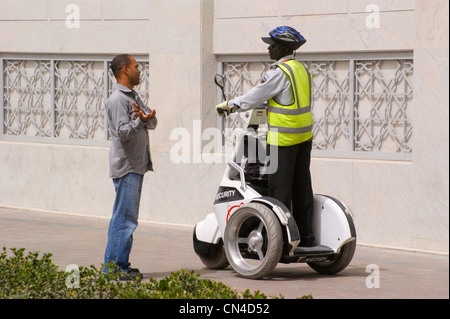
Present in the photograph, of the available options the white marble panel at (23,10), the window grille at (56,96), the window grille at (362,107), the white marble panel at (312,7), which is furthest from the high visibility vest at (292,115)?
the white marble panel at (23,10)

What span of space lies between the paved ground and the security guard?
541 mm

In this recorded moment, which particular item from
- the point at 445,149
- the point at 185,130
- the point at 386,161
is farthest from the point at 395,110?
the point at 445,149

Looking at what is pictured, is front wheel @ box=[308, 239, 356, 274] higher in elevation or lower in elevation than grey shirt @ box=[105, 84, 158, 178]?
lower

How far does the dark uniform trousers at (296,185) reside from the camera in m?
7.47

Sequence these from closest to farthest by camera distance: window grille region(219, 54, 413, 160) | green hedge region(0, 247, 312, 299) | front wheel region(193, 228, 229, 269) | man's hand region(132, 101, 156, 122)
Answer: green hedge region(0, 247, 312, 299), man's hand region(132, 101, 156, 122), front wheel region(193, 228, 229, 269), window grille region(219, 54, 413, 160)

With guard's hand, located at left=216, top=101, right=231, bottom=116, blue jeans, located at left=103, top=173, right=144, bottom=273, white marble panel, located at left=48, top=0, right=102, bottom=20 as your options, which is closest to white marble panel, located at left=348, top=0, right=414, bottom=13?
guard's hand, located at left=216, top=101, right=231, bottom=116

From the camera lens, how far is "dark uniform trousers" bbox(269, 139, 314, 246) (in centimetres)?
747

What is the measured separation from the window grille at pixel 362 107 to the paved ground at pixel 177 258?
1168 mm

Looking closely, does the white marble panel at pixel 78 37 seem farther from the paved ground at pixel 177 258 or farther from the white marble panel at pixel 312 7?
the paved ground at pixel 177 258

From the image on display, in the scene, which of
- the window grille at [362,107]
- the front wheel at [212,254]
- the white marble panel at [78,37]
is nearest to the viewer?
the front wheel at [212,254]

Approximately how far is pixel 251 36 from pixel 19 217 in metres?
3.96

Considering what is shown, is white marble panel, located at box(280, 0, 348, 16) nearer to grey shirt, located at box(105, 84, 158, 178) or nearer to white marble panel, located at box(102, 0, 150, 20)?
white marble panel, located at box(102, 0, 150, 20)

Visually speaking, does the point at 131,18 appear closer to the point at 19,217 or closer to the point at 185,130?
the point at 185,130

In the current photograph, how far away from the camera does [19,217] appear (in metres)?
12.2
